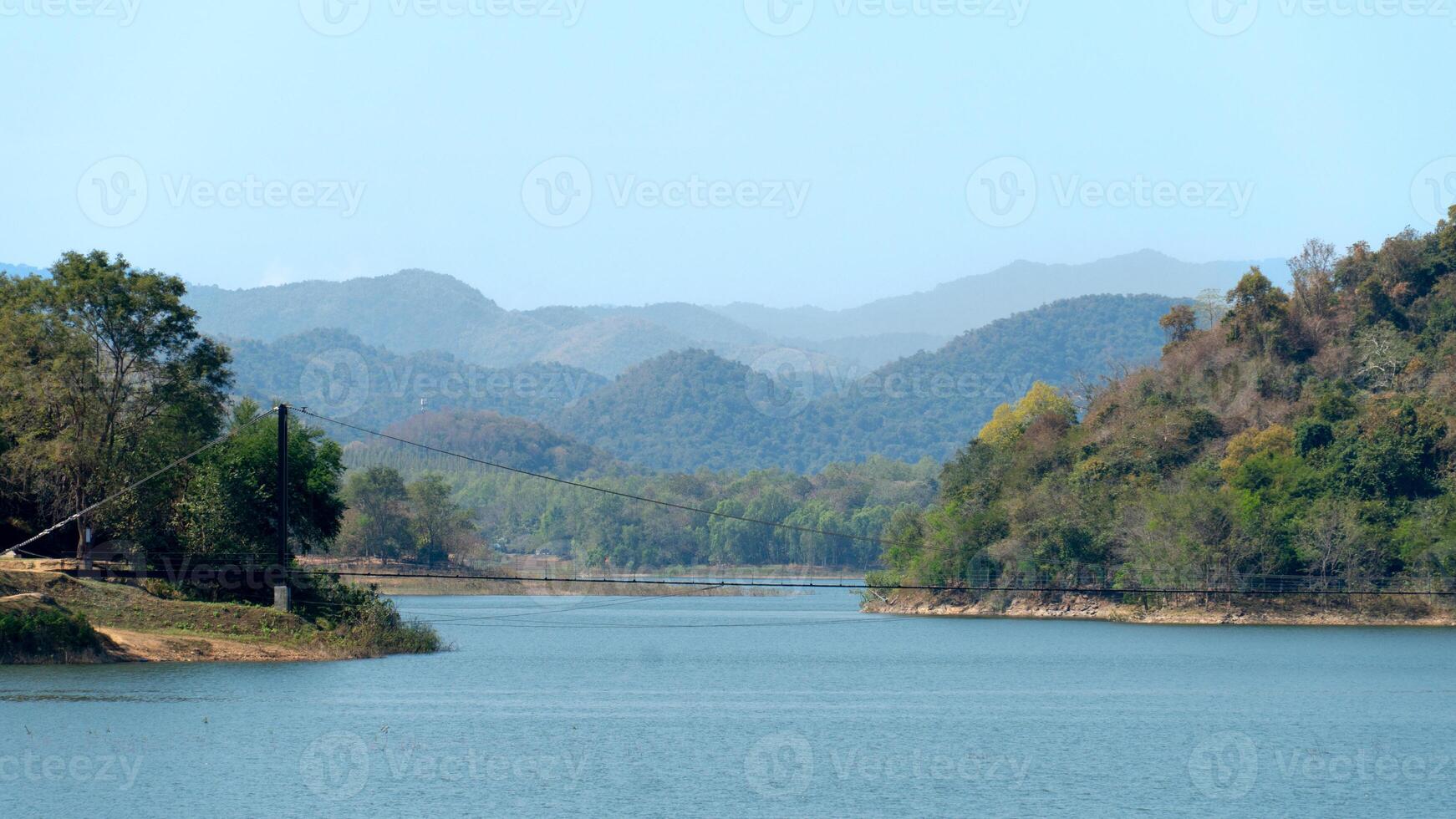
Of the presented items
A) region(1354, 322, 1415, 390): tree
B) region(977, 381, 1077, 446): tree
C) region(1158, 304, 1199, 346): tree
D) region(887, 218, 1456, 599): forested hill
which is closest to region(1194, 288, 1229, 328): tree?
region(977, 381, 1077, 446): tree

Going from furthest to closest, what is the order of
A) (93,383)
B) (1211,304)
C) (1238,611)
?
(1211,304) → (1238,611) → (93,383)

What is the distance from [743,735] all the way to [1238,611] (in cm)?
4878

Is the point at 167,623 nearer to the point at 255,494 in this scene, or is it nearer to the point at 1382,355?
the point at 255,494

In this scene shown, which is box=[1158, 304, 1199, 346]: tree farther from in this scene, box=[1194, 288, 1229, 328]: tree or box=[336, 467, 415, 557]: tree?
box=[336, 467, 415, 557]: tree

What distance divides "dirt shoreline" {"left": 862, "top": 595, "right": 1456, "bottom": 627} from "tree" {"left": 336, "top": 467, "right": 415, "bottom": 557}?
158 ft

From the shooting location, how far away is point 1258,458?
80.3m

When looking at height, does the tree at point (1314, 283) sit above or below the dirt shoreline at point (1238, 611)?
above

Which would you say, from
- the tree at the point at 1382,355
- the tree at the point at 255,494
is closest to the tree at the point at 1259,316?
the tree at the point at 1382,355

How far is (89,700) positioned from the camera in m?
37.2

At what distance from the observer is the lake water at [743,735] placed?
92.5 ft

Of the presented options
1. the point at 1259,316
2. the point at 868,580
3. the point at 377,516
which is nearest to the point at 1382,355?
the point at 1259,316

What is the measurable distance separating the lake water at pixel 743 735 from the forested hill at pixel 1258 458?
16215 mm

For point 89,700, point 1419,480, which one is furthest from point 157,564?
point 1419,480

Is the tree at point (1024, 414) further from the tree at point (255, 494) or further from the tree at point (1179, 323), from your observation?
the tree at point (255, 494)
